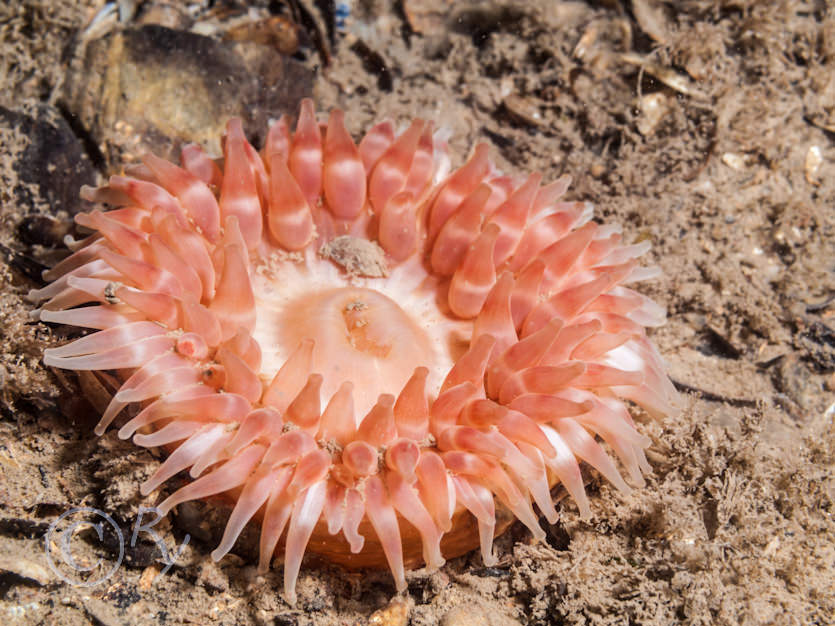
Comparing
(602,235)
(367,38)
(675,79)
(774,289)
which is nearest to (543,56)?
(675,79)

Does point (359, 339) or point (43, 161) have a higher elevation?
point (43, 161)

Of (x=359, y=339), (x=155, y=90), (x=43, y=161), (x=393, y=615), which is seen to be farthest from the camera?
(x=155, y=90)

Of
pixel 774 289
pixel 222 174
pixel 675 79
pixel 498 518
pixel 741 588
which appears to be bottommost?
pixel 741 588

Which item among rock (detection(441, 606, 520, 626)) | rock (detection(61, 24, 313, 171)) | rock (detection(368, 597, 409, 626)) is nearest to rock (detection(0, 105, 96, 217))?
rock (detection(61, 24, 313, 171))

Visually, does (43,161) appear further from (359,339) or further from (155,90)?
(359,339)

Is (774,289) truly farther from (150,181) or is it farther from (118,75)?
(118,75)

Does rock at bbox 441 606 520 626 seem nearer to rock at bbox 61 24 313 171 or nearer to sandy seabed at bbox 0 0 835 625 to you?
sandy seabed at bbox 0 0 835 625

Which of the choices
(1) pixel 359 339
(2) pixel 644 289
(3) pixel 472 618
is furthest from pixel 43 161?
(2) pixel 644 289
